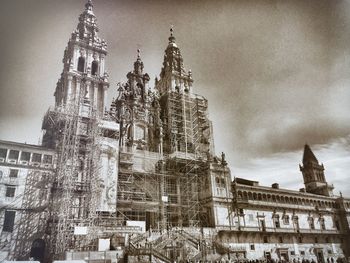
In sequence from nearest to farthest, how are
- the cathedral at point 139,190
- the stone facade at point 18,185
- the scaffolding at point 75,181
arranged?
the stone facade at point 18,185 < the scaffolding at point 75,181 < the cathedral at point 139,190

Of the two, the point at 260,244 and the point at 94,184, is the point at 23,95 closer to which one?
the point at 94,184

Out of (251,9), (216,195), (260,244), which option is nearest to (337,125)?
(251,9)

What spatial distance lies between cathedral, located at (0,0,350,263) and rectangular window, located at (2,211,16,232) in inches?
2.3

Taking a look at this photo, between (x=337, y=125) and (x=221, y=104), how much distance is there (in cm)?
787

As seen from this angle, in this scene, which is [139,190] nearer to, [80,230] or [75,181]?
[75,181]

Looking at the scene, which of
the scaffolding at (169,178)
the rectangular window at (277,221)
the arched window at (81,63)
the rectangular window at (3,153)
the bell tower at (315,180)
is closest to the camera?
the rectangular window at (3,153)

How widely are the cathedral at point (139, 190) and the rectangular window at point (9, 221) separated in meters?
0.06

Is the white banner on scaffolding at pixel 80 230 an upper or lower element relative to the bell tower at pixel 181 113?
lower

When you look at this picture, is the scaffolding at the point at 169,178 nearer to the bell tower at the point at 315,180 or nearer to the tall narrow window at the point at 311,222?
the tall narrow window at the point at 311,222

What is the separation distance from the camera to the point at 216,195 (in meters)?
27.1

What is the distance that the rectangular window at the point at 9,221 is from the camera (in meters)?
19.4

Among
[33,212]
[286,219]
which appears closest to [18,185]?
[33,212]

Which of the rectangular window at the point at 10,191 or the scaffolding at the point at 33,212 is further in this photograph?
the rectangular window at the point at 10,191

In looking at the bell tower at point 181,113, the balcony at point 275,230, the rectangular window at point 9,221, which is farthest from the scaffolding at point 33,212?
the balcony at point 275,230
